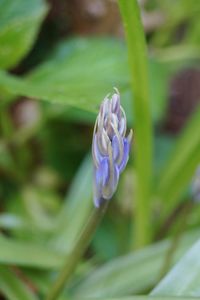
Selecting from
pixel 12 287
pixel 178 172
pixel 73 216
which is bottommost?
pixel 12 287

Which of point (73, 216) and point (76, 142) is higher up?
point (76, 142)

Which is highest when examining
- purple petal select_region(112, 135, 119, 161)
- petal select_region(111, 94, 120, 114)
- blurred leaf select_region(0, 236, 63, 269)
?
petal select_region(111, 94, 120, 114)

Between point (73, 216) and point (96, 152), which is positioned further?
point (73, 216)

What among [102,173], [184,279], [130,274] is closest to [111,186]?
[102,173]

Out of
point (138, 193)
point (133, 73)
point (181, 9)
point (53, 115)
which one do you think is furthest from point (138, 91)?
point (181, 9)

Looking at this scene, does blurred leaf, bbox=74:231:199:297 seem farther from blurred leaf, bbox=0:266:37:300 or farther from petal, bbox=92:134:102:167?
petal, bbox=92:134:102:167

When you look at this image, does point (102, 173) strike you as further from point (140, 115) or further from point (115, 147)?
point (140, 115)

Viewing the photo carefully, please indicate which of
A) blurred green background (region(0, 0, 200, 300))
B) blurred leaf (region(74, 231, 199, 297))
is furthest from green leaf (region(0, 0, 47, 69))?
blurred leaf (region(74, 231, 199, 297))
